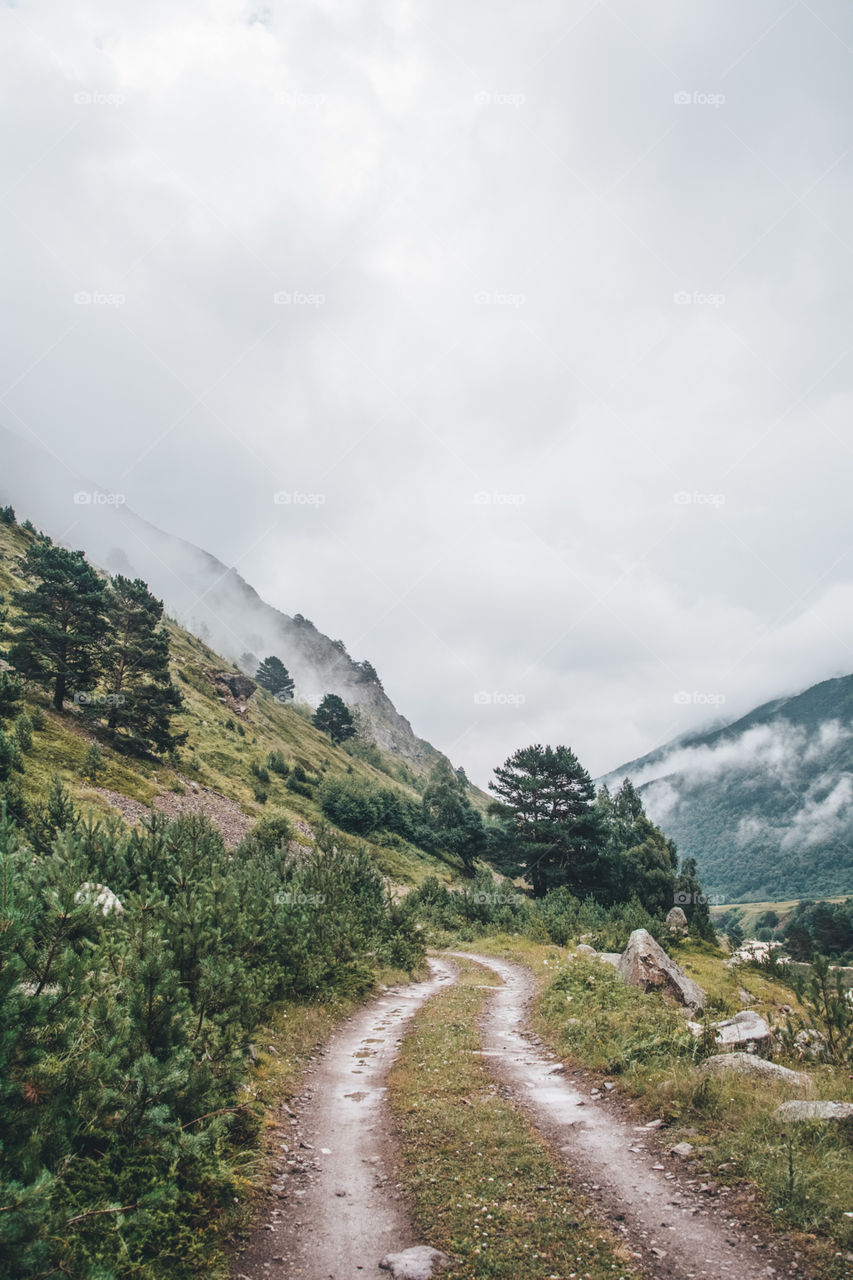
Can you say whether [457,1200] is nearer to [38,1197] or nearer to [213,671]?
[38,1197]

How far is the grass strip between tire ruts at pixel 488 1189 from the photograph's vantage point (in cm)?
481

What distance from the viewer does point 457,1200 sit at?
5828 millimetres

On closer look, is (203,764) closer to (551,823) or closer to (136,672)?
(136,672)

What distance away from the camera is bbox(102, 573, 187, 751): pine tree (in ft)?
145

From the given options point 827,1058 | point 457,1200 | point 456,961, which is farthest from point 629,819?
point 457,1200

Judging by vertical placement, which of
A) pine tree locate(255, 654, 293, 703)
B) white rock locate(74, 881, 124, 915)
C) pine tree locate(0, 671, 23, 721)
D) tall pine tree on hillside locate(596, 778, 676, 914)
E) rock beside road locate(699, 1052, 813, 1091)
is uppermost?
pine tree locate(255, 654, 293, 703)

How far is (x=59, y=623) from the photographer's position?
40156mm

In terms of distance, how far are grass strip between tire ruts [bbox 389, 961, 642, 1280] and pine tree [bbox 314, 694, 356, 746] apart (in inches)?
4772

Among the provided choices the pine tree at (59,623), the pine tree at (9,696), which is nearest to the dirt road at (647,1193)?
the pine tree at (9,696)

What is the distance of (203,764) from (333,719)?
75604mm

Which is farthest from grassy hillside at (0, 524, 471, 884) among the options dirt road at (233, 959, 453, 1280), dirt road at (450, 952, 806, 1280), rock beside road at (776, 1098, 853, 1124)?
rock beside road at (776, 1098, 853, 1124)

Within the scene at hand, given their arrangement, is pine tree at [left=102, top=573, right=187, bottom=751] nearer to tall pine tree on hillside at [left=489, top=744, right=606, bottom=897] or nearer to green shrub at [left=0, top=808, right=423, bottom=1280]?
tall pine tree on hillside at [left=489, top=744, right=606, bottom=897]

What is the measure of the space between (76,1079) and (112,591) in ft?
156

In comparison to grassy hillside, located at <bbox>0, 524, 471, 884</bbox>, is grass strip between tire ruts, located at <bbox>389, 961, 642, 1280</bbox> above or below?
below
